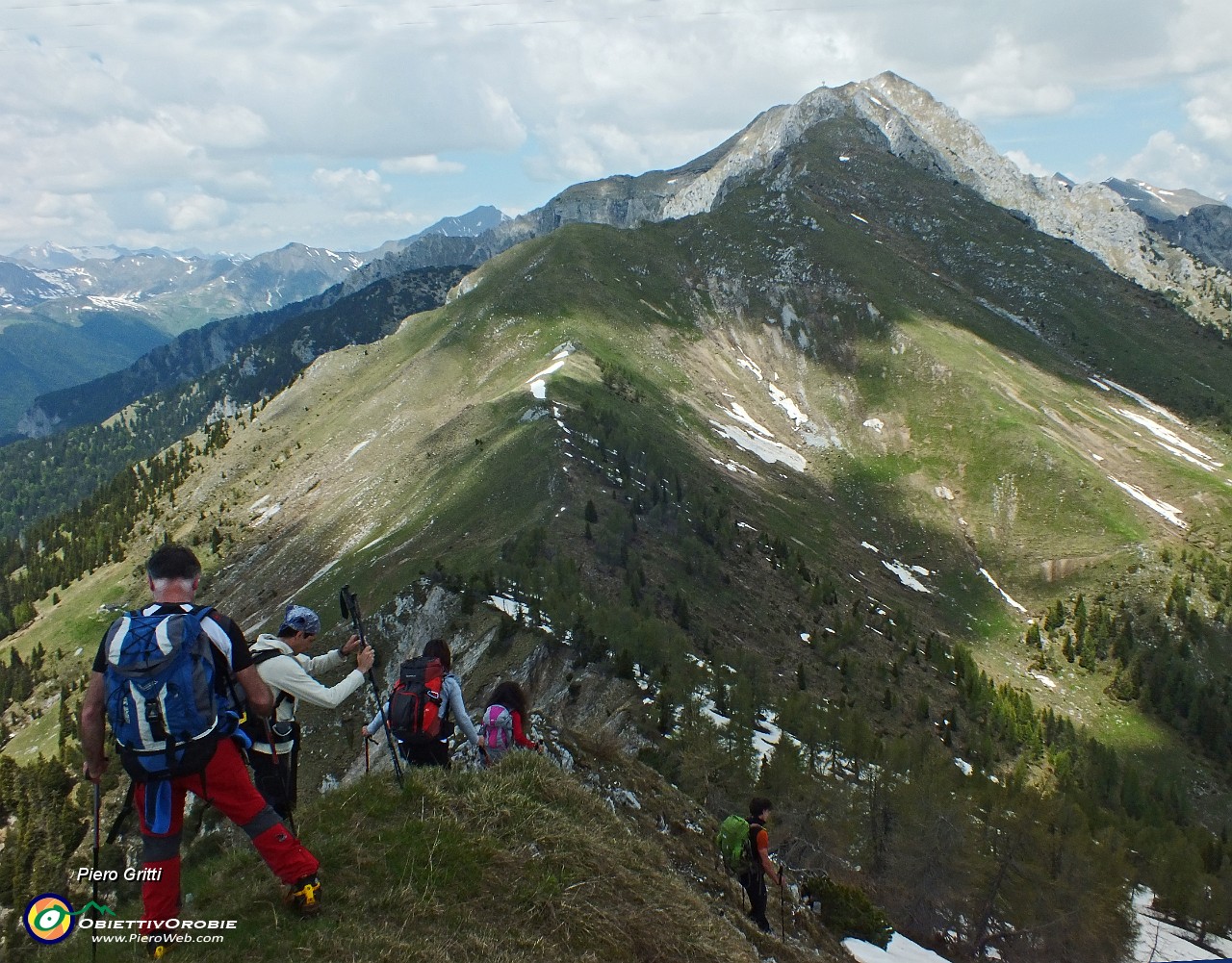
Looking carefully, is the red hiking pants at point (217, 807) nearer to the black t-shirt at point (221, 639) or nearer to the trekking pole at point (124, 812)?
the trekking pole at point (124, 812)

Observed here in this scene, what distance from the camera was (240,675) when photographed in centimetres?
826

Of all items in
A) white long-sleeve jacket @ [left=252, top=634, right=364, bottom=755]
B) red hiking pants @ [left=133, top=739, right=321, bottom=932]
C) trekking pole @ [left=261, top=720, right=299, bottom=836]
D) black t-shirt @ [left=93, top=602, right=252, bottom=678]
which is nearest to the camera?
black t-shirt @ [left=93, top=602, right=252, bottom=678]

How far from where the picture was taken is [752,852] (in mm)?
14562

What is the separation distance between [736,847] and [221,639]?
10720 mm

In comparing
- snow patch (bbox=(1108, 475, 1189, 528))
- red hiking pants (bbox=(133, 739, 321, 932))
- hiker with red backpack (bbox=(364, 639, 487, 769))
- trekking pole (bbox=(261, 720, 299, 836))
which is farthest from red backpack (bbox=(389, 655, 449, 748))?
snow patch (bbox=(1108, 475, 1189, 528))

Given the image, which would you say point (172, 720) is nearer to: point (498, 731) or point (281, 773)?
point (281, 773)

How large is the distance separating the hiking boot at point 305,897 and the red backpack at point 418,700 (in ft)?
12.3

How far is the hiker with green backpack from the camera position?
47.2 ft

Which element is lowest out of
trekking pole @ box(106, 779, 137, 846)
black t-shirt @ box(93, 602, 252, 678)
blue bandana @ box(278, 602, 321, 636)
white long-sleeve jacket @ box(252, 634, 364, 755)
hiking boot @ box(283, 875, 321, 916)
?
hiking boot @ box(283, 875, 321, 916)

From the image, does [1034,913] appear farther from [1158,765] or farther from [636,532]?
[1158,765]

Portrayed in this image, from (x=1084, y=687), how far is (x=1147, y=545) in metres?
29.3

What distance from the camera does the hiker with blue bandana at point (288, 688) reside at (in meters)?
9.31

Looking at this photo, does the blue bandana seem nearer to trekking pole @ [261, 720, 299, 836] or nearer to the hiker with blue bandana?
the hiker with blue bandana

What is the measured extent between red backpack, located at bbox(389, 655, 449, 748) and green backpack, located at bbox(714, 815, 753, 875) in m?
6.22
